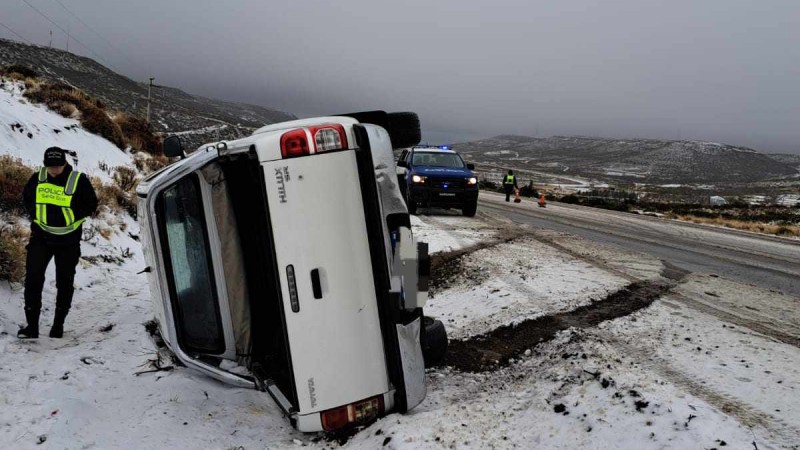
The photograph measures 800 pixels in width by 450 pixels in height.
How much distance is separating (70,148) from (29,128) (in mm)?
843

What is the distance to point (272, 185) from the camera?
2.74 metres

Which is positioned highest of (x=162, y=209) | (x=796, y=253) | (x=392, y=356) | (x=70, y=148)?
(x=70, y=148)

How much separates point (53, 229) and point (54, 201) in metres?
0.27

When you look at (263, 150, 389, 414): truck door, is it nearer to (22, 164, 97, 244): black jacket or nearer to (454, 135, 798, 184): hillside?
(22, 164, 97, 244): black jacket

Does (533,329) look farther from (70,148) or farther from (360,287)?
(70,148)

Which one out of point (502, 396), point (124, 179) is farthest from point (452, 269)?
point (124, 179)

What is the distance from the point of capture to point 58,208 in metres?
4.48

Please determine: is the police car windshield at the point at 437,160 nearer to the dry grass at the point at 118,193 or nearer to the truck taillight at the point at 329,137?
the dry grass at the point at 118,193

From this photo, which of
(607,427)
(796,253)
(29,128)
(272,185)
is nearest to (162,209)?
(272,185)

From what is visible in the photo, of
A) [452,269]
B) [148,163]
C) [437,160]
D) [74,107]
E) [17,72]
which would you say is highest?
[17,72]

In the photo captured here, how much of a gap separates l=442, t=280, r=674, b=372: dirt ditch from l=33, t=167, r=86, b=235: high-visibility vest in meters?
3.90

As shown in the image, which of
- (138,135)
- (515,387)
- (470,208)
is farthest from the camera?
(138,135)

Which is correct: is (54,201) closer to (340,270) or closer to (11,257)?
(11,257)

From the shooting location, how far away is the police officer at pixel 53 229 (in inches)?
174
